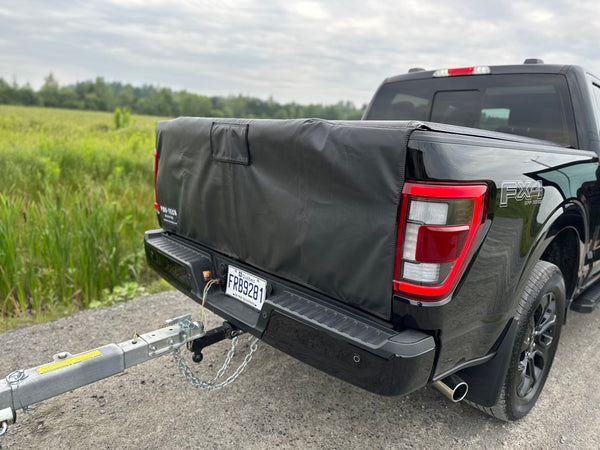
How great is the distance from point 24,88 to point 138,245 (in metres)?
65.6

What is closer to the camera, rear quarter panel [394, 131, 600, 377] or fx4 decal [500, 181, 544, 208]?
rear quarter panel [394, 131, 600, 377]

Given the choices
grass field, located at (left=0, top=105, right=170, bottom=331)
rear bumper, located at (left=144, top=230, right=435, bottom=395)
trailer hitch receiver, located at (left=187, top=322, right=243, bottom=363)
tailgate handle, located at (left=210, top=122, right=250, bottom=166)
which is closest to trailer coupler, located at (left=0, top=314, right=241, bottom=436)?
trailer hitch receiver, located at (left=187, top=322, right=243, bottom=363)

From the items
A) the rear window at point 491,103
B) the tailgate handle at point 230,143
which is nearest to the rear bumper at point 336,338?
the tailgate handle at point 230,143

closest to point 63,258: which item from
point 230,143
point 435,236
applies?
point 230,143

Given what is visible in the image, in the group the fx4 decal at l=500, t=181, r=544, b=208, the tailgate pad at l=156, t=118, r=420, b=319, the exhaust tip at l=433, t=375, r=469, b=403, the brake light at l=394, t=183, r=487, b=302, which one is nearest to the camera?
the brake light at l=394, t=183, r=487, b=302

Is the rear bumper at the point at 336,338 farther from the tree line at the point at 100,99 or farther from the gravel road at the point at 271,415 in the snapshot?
the tree line at the point at 100,99

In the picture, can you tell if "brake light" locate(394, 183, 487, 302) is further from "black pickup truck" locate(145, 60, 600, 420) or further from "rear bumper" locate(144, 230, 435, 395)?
"rear bumper" locate(144, 230, 435, 395)

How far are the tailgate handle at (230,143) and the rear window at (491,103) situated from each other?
229 cm

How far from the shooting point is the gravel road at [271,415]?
8.01ft

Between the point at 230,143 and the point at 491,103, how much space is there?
7.89ft

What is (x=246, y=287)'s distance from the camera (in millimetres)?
2498

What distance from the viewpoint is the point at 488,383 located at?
2.29m

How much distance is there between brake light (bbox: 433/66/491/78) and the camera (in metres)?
3.67

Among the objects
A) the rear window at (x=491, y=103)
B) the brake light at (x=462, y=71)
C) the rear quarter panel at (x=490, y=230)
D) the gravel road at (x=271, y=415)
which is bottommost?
the gravel road at (x=271, y=415)
